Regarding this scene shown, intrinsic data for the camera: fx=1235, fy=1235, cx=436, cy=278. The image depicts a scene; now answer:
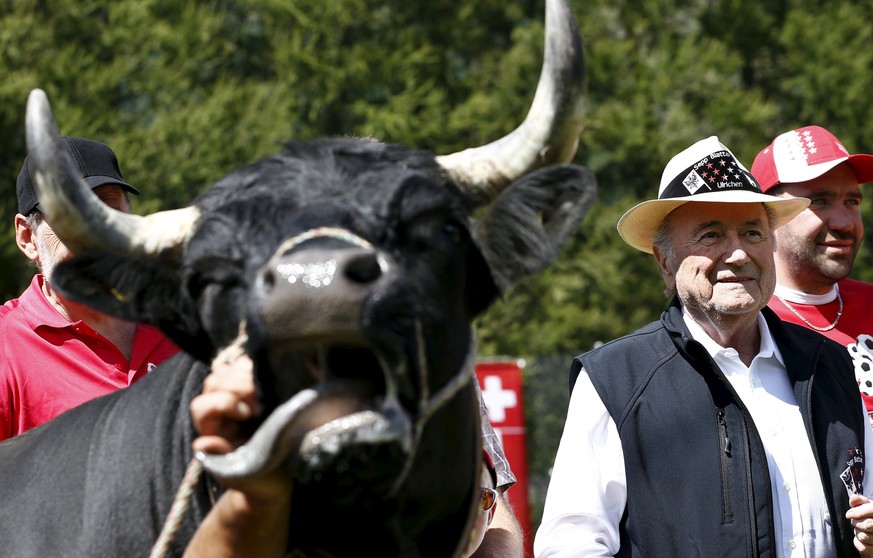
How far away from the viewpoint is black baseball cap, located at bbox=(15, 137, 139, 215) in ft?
14.8

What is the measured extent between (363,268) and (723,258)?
2546 mm

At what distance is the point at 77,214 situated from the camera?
290 centimetres

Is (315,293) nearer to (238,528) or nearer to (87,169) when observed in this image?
(238,528)

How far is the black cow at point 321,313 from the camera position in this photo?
2.48 meters

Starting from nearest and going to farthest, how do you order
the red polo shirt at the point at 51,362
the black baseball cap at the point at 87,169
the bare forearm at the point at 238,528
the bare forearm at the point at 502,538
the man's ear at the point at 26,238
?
the bare forearm at the point at 238,528 → the bare forearm at the point at 502,538 → the red polo shirt at the point at 51,362 → the black baseball cap at the point at 87,169 → the man's ear at the point at 26,238

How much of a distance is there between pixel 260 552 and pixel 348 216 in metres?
0.75

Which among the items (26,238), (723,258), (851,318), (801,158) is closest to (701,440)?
(723,258)

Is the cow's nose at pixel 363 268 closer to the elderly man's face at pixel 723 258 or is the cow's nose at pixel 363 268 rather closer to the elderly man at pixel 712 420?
the elderly man at pixel 712 420

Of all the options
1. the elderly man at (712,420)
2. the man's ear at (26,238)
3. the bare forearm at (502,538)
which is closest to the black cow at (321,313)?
the bare forearm at (502,538)

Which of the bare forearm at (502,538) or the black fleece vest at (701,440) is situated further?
the black fleece vest at (701,440)

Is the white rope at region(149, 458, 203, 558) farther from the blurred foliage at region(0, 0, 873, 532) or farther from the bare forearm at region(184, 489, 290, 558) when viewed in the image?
the blurred foliage at region(0, 0, 873, 532)

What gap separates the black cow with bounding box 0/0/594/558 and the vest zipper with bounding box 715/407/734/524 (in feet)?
5.03

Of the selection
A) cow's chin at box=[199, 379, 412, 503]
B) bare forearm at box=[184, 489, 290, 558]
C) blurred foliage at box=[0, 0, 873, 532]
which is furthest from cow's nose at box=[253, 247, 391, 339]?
blurred foliage at box=[0, 0, 873, 532]

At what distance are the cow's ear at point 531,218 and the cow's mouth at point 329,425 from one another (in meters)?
0.65
